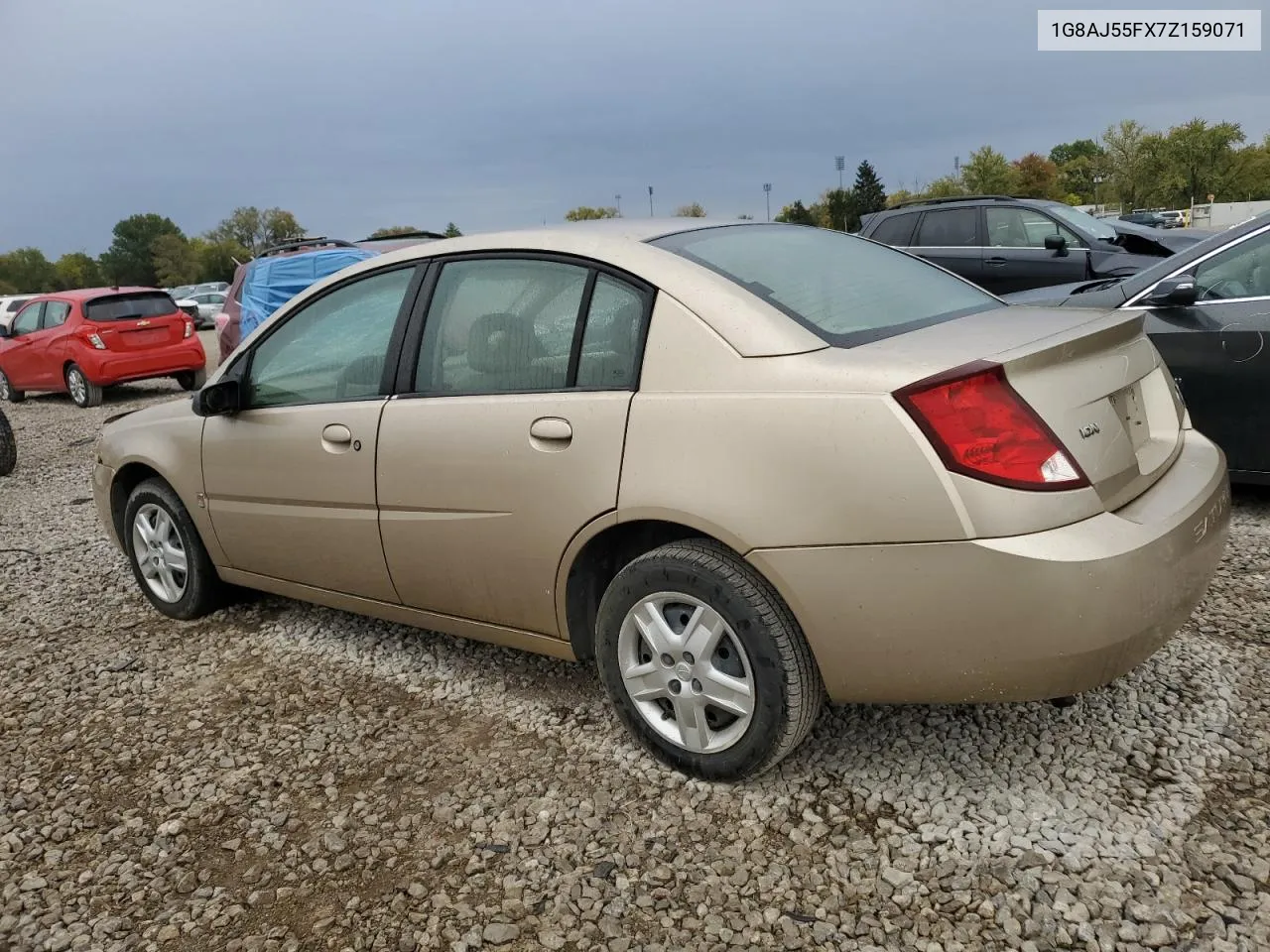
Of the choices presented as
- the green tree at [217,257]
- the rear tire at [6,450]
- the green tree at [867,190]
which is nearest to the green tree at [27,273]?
the green tree at [217,257]

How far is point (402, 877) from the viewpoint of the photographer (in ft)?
8.23

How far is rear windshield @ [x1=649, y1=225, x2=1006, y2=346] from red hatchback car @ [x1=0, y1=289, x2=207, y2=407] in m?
11.8

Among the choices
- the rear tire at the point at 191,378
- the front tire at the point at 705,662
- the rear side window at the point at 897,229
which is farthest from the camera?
the rear tire at the point at 191,378

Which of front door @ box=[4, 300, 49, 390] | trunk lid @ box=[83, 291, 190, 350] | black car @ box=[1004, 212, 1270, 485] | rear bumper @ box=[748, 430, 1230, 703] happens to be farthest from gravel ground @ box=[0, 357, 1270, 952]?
front door @ box=[4, 300, 49, 390]

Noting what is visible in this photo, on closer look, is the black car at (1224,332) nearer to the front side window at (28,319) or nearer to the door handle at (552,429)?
the door handle at (552,429)

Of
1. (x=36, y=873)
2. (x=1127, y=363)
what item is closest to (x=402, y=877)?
(x=36, y=873)

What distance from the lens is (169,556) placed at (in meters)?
4.38

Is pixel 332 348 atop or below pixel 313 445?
atop

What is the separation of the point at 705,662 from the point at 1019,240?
9702 mm

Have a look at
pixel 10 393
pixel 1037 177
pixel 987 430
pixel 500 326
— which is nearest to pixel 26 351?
pixel 10 393

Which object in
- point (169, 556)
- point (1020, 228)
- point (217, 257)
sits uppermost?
point (217, 257)

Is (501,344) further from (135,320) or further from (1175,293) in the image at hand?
(135,320)

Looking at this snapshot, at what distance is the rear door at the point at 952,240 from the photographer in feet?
36.6

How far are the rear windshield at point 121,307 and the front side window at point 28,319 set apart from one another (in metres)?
1.34
